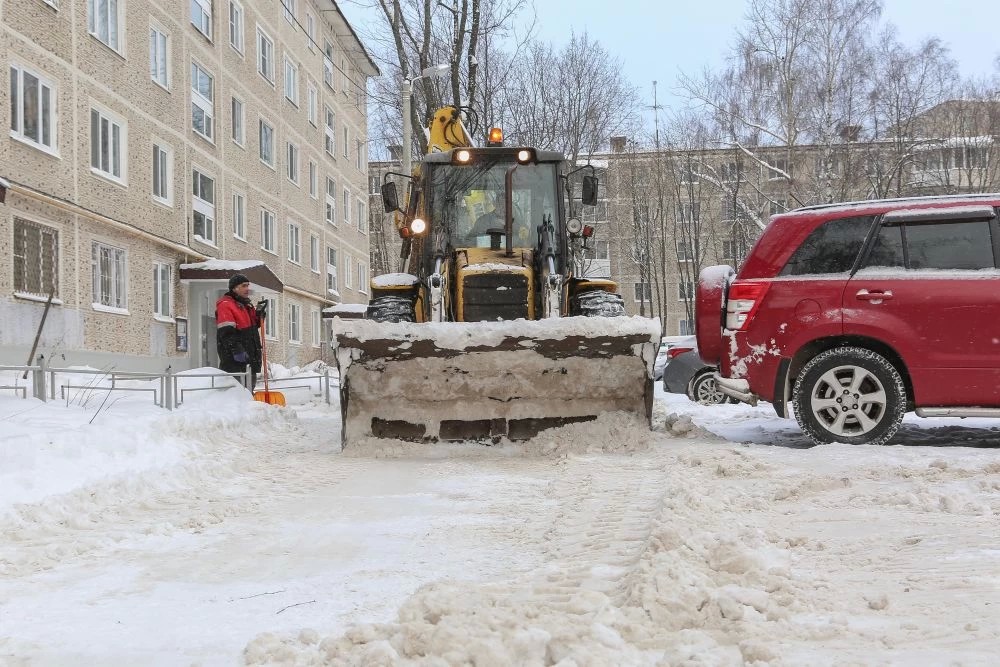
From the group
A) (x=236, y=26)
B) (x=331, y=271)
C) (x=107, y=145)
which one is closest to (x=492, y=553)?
(x=107, y=145)

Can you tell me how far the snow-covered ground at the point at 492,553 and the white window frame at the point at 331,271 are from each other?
2912 centimetres

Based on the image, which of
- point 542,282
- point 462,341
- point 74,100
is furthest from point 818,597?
point 74,100

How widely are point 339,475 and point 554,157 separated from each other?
4476mm

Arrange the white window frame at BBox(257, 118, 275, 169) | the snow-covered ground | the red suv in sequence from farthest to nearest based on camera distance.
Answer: the white window frame at BBox(257, 118, 275, 169), the red suv, the snow-covered ground

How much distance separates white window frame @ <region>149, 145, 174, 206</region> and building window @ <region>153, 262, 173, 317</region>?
1.49 meters

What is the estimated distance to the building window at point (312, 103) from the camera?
33.7 meters

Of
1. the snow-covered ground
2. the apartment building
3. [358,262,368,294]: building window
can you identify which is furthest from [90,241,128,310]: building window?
[358,262,368,294]: building window

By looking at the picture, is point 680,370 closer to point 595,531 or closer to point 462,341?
point 462,341

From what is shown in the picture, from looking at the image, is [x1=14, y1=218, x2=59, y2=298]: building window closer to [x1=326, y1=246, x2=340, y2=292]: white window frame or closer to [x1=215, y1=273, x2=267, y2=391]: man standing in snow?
[x1=215, y1=273, x2=267, y2=391]: man standing in snow

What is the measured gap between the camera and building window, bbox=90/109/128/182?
17078 millimetres

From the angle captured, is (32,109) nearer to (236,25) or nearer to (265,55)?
(236,25)

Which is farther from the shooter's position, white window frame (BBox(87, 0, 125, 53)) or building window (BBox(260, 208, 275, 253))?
building window (BBox(260, 208, 275, 253))

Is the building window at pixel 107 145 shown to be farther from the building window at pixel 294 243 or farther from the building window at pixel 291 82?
the building window at pixel 291 82

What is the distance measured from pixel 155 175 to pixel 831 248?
54.4ft
